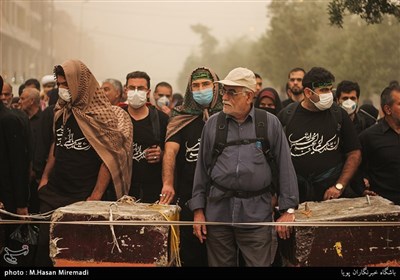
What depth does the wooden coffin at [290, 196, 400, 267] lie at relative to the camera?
4.73 m

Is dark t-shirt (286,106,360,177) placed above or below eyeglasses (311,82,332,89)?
below

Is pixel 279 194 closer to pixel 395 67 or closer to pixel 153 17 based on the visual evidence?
pixel 395 67

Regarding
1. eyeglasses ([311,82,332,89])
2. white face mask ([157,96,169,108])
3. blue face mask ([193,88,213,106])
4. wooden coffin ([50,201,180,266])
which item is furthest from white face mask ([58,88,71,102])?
white face mask ([157,96,169,108])

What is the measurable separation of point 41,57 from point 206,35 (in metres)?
61.1

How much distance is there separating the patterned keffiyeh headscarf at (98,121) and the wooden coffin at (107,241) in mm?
1129

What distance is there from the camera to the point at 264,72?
41.9 metres

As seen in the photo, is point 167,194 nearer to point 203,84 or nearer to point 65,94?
point 203,84

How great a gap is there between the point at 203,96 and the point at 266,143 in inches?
49.3

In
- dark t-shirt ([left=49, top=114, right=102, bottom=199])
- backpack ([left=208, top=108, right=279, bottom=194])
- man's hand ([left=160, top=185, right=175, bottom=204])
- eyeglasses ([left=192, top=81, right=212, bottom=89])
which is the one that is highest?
eyeglasses ([left=192, top=81, right=212, bottom=89])

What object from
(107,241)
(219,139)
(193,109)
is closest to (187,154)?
(193,109)

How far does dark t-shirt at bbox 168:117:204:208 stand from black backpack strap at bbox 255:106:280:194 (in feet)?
3.70

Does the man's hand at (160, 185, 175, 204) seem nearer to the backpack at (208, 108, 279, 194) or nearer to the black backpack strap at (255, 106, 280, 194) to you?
the backpack at (208, 108, 279, 194)

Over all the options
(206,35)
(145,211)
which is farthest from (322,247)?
(206,35)

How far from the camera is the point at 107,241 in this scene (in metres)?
4.72
